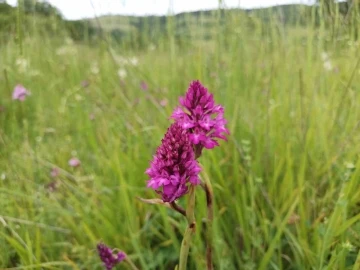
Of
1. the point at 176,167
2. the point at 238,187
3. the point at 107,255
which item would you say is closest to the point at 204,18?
the point at 238,187

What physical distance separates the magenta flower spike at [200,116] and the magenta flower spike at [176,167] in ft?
0.16

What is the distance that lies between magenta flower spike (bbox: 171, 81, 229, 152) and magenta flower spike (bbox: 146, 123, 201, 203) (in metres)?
0.05

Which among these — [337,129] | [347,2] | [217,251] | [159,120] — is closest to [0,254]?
[217,251]

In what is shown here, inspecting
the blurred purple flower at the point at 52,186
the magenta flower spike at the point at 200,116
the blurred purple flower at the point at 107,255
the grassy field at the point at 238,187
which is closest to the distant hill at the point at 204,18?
the grassy field at the point at 238,187

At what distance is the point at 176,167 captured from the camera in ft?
2.72

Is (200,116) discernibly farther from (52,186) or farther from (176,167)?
(52,186)

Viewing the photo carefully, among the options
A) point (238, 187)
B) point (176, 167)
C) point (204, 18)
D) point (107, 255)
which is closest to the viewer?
point (176, 167)

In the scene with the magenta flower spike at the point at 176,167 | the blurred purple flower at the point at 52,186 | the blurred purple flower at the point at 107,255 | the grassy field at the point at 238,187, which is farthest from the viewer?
the blurred purple flower at the point at 52,186

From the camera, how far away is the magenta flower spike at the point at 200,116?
0.89 m

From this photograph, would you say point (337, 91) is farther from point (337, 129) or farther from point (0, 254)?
point (0, 254)

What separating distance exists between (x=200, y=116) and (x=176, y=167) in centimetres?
13

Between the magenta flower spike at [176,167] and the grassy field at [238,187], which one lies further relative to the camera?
the grassy field at [238,187]

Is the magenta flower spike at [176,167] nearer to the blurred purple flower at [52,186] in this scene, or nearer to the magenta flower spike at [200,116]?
the magenta flower spike at [200,116]

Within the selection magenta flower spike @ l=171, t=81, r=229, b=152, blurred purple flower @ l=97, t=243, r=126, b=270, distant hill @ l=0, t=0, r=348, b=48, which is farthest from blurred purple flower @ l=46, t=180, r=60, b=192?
magenta flower spike @ l=171, t=81, r=229, b=152
